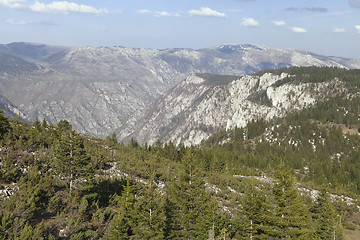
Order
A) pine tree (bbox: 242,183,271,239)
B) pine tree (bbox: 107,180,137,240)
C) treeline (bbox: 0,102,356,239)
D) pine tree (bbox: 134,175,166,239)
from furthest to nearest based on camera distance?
pine tree (bbox: 242,183,271,239) → pine tree (bbox: 134,175,166,239) → pine tree (bbox: 107,180,137,240) → treeline (bbox: 0,102,356,239)

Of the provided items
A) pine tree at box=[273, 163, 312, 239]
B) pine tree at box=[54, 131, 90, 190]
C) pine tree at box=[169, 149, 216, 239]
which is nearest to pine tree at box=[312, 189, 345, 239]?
pine tree at box=[273, 163, 312, 239]

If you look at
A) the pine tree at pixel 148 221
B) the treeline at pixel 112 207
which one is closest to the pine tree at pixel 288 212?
the treeline at pixel 112 207

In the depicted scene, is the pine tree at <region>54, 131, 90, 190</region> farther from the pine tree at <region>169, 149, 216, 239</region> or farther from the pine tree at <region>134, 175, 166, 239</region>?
the pine tree at <region>169, 149, 216, 239</region>

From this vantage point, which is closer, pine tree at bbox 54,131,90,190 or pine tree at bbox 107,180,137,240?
pine tree at bbox 107,180,137,240

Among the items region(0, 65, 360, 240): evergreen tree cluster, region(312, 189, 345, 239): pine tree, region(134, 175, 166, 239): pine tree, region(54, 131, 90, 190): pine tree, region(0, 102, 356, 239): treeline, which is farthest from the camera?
region(312, 189, 345, 239): pine tree

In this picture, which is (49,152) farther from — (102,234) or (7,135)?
(102,234)

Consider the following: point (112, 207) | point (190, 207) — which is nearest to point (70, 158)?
point (112, 207)

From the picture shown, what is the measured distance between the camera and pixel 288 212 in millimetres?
30453

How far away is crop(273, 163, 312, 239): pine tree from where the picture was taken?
2958cm

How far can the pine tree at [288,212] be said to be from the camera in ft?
97.0

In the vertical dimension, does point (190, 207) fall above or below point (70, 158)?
below

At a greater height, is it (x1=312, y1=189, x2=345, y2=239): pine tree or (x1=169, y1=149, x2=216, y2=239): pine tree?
(x1=169, y1=149, x2=216, y2=239): pine tree

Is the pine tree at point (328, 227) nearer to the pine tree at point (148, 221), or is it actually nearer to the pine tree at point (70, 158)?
the pine tree at point (148, 221)

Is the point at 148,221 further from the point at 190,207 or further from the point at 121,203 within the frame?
the point at 190,207
